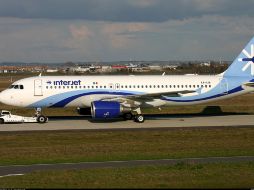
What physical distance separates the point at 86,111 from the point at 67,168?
21.8 m

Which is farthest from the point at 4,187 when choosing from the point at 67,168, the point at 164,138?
the point at 164,138

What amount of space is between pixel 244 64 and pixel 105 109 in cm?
1433

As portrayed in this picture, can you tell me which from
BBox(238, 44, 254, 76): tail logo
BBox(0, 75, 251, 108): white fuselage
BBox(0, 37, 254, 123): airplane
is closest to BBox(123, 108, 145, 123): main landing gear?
BBox(0, 37, 254, 123): airplane

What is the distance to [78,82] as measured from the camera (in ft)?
134

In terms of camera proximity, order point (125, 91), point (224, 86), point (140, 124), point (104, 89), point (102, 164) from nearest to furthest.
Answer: point (102, 164) → point (140, 124) → point (104, 89) → point (125, 91) → point (224, 86)

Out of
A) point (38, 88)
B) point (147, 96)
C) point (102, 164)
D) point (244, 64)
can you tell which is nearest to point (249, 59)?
point (244, 64)

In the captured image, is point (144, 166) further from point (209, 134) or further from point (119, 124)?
point (119, 124)

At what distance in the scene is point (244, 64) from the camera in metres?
43.9

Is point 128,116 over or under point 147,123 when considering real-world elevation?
over

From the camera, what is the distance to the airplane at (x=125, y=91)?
39656 millimetres

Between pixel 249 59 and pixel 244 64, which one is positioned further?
pixel 249 59

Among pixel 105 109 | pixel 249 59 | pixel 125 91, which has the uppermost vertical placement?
pixel 249 59

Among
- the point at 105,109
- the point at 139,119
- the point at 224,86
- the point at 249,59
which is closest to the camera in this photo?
the point at 105,109

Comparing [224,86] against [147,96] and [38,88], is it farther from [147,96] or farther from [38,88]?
[38,88]
